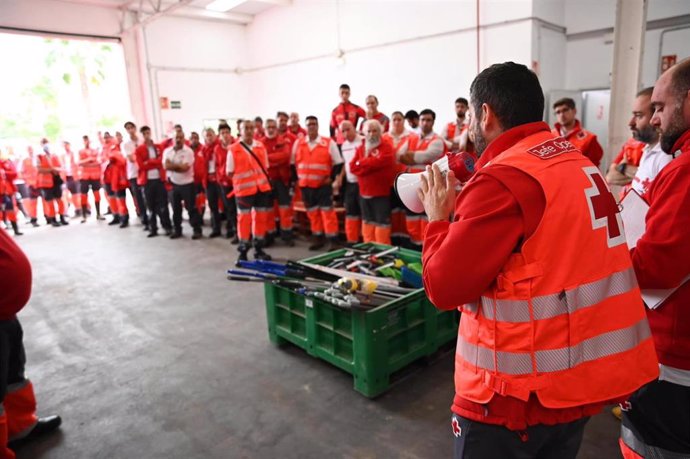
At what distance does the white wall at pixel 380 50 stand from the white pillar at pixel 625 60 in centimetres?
321

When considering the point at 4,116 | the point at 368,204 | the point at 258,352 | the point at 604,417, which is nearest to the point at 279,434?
the point at 258,352

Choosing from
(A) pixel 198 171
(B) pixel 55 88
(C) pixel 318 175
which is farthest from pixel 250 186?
(B) pixel 55 88

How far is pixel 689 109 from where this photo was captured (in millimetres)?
1650

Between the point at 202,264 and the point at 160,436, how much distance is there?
4.17m

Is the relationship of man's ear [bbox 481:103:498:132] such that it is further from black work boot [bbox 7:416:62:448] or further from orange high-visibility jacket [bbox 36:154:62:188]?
orange high-visibility jacket [bbox 36:154:62:188]

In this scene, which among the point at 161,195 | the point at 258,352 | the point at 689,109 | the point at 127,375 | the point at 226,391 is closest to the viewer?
the point at 689,109

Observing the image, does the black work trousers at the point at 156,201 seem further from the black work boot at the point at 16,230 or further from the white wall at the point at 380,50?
the white wall at the point at 380,50

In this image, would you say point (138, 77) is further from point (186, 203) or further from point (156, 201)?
point (186, 203)

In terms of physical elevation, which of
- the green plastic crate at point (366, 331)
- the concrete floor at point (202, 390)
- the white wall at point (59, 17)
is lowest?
the concrete floor at point (202, 390)

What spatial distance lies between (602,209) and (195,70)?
14036 millimetres

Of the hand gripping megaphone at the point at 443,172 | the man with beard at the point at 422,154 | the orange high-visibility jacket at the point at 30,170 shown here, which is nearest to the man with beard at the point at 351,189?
the man with beard at the point at 422,154

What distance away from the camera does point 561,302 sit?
1.15 m

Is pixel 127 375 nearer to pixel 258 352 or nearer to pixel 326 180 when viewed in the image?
pixel 258 352

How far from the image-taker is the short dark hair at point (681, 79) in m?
1.64
